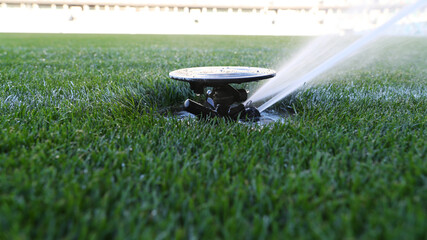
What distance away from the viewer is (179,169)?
1162 millimetres

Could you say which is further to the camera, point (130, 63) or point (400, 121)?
point (130, 63)

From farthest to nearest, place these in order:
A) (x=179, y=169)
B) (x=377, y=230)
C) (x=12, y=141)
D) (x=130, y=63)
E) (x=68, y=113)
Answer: (x=130, y=63)
(x=68, y=113)
(x=12, y=141)
(x=179, y=169)
(x=377, y=230)

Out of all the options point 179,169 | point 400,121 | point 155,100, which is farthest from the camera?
point 155,100

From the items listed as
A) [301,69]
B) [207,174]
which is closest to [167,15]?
[301,69]

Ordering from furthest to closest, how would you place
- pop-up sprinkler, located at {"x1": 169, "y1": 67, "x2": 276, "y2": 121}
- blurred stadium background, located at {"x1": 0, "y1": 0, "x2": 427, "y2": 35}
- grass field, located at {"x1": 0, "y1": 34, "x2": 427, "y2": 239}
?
blurred stadium background, located at {"x1": 0, "y1": 0, "x2": 427, "y2": 35} → pop-up sprinkler, located at {"x1": 169, "y1": 67, "x2": 276, "y2": 121} → grass field, located at {"x1": 0, "y1": 34, "x2": 427, "y2": 239}

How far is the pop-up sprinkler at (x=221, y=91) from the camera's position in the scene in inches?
66.7

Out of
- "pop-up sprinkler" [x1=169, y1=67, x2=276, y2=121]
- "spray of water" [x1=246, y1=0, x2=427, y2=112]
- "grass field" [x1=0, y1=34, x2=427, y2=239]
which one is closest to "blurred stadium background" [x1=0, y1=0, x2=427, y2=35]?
"spray of water" [x1=246, y1=0, x2=427, y2=112]

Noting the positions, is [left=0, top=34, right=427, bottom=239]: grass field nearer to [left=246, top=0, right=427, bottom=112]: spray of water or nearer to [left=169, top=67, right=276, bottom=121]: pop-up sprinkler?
[left=169, top=67, right=276, bottom=121]: pop-up sprinkler

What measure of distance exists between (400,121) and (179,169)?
1.16 meters

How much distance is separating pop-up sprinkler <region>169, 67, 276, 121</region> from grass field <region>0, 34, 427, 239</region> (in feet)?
0.44

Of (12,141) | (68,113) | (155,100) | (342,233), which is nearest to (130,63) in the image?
(155,100)

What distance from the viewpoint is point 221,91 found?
187cm

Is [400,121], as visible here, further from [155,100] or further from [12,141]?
[12,141]

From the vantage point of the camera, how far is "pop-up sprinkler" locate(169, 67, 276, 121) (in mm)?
1695
